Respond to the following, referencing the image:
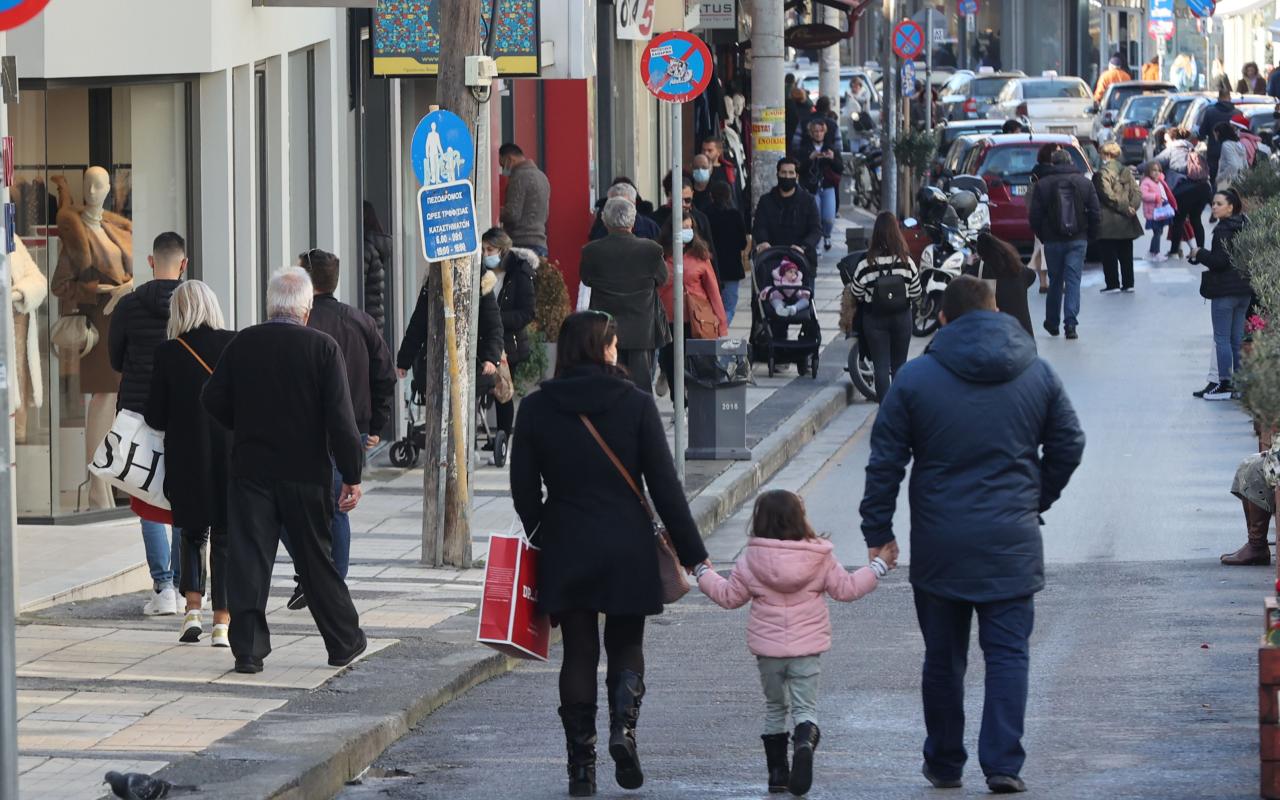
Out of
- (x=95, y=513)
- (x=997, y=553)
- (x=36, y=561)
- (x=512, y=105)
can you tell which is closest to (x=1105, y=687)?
(x=997, y=553)

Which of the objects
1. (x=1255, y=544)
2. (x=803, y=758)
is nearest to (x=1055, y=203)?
(x=1255, y=544)

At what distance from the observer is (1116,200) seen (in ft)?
88.4

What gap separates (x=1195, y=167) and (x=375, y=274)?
55.7 ft

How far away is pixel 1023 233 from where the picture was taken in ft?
103

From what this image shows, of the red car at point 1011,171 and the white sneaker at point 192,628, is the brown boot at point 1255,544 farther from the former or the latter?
the red car at point 1011,171

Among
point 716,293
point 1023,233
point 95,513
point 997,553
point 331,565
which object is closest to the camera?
point 997,553

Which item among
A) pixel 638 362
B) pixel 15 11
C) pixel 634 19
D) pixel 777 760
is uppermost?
pixel 634 19

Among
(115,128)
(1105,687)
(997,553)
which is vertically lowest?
(1105,687)

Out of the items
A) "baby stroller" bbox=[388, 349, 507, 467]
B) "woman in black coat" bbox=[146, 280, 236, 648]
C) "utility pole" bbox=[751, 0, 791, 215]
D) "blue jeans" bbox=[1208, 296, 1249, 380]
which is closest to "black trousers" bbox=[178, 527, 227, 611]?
"woman in black coat" bbox=[146, 280, 236, 648]

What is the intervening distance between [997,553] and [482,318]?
7.99m

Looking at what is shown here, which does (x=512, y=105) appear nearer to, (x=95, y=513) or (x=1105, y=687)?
(x=95, y=513)

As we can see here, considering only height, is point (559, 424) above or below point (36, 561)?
above

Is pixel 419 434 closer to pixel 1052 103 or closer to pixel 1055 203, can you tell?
pixel 1055 203

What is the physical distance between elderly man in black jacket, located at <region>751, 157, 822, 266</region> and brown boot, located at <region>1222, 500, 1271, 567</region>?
975 centimetres
